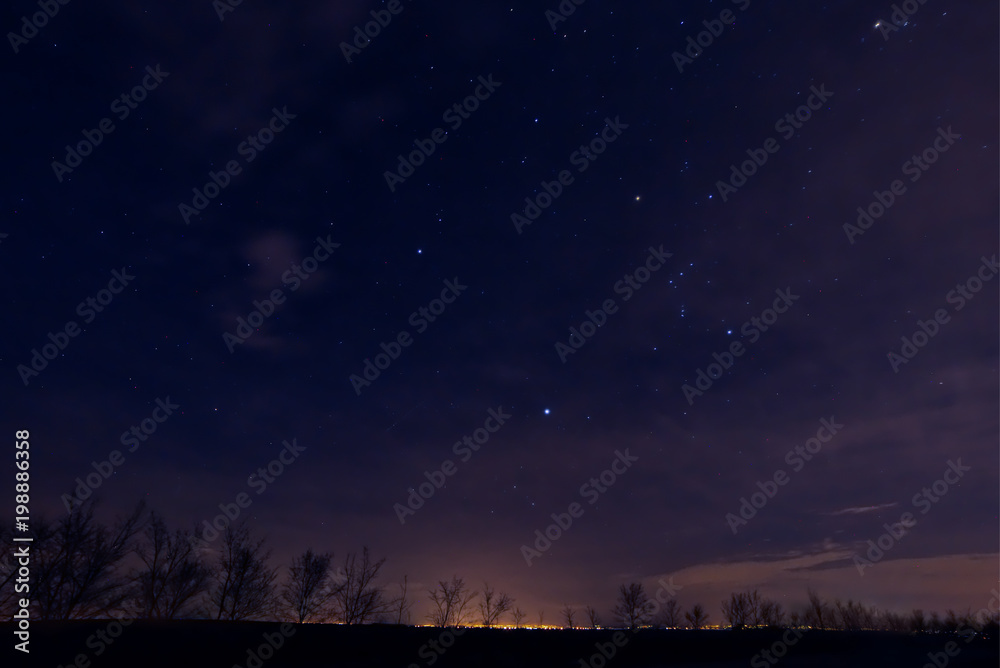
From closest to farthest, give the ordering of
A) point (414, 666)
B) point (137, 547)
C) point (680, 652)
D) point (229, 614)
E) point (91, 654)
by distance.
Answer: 1. point (91, 654)
2. point (414, 666)
3. point (680, 652)
4. point (137, 547)
5. point (229, 614)

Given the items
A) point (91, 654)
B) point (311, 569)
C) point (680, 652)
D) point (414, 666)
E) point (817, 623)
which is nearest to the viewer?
point (91, 654)

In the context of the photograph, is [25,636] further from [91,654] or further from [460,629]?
[460,629]

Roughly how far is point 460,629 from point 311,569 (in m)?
55.0

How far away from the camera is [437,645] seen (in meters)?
22.5

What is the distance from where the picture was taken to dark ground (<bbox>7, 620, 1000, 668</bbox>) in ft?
63.1

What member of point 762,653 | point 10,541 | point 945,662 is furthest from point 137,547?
point 945,662

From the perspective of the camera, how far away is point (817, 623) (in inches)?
3580

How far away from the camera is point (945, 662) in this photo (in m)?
21.1

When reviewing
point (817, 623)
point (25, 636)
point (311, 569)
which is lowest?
point (817, 623)

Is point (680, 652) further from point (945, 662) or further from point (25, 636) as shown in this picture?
point (25, 636)

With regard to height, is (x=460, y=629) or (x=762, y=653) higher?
(x=460, y=629)

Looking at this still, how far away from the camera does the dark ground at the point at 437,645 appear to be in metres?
19.2

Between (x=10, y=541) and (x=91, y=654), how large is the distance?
3664 cm

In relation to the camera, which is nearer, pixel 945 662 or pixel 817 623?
pixel 945 662
